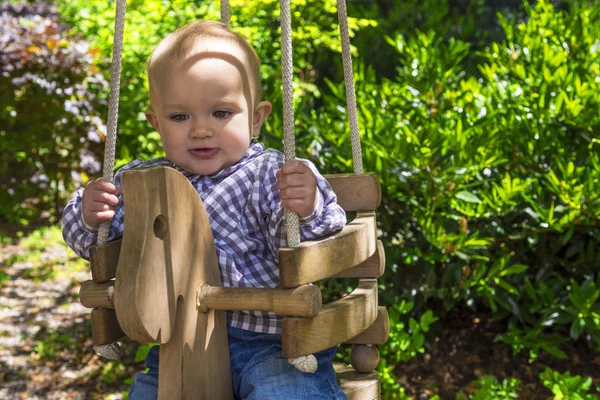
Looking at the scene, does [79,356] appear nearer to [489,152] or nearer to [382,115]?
[382,115]

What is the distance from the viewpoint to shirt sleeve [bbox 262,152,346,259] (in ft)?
7.06

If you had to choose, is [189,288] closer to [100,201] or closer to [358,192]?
[100,201]

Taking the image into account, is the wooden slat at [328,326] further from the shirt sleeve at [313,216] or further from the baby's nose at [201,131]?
the baby's nose at [201,131]

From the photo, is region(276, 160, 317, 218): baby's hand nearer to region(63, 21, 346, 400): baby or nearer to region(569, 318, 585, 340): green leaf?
region(63, 21, 346, 400): baby

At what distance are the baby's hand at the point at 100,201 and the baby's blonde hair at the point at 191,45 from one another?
39cm

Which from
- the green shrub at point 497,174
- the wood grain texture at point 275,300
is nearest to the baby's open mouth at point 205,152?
the wood grain texture at point 275,300

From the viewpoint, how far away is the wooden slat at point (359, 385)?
96.2 inches

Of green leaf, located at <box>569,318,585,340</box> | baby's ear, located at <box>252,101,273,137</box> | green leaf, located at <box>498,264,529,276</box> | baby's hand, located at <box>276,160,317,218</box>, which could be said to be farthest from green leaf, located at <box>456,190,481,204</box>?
baby's hand, located at <box>276,160,317,218</box>

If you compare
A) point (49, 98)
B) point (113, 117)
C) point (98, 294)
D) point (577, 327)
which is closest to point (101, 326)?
point (98, 294)

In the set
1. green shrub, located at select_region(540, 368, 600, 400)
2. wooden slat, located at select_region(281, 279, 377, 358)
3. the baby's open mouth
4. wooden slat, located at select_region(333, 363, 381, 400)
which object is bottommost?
→ green shrub, located at select_region(540, 368, 600, 400)

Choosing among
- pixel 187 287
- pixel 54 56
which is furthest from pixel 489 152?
pixel 54 56

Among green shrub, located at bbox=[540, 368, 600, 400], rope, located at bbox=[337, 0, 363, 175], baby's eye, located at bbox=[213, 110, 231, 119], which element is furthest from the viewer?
green shrub, located at bbox=[540, 368, 600, 400]

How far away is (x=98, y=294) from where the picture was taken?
2148mm

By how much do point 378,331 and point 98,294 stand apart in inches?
36.0
